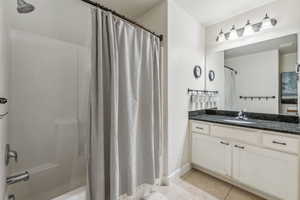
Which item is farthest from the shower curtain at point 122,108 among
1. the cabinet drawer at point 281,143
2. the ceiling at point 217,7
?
the cabinet drawer at point 281,143

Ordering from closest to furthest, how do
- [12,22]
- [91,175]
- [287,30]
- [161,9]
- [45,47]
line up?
[91,175] < [12,22] < [45,47] < [287,30] < [161,9]

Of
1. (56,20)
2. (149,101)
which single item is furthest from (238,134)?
(56,20)

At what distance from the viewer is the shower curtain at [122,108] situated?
1090 mm

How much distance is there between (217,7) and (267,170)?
2.26 metres

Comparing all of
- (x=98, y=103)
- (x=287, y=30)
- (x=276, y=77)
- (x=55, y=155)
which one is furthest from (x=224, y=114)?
(x=55, y=155)

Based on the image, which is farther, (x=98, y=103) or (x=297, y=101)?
(x=297, y=101)

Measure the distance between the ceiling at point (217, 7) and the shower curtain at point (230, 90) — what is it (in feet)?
3.00

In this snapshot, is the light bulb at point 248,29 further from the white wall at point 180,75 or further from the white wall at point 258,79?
the white wall at point 180,75

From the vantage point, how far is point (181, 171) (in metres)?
2.10

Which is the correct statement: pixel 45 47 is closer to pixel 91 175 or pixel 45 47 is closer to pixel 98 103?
pixel 98 103

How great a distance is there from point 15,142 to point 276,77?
342cm

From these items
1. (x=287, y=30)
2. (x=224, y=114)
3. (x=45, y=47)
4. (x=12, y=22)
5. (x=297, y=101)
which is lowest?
(x=224, y=114)

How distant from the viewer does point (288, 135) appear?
1380 millimetres

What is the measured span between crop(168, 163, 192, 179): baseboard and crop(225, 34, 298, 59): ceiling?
6.75ft
